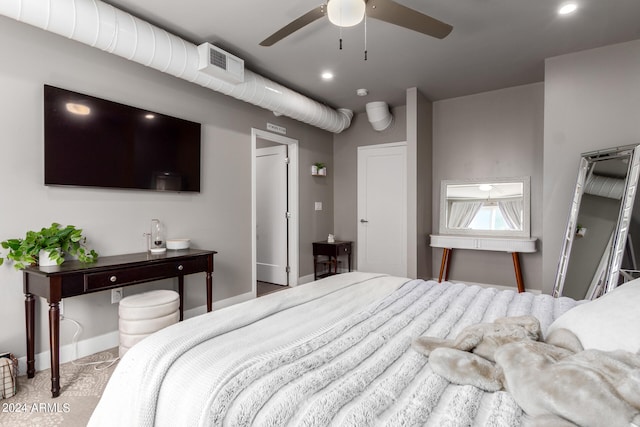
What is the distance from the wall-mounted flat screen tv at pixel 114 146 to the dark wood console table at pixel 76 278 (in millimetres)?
654

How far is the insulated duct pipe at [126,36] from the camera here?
83.6 inches

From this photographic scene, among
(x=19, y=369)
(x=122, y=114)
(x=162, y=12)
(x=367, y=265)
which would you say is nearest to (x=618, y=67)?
(x=367, y=265)

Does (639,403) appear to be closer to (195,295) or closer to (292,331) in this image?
(292,331)

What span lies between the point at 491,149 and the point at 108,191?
4.35 metres

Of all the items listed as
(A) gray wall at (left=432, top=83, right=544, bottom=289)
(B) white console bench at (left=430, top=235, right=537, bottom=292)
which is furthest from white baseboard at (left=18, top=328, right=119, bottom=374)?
(A) gray wall at (left=432, top=83, right=544, bottom=289)

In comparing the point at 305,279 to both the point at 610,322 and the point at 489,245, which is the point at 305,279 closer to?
the point at 489,245

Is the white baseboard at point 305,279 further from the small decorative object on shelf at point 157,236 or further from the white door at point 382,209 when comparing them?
the small decorative object on shelf at point 157,236

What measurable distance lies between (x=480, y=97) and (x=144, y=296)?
A: 178 inches

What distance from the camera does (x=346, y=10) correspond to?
5.90ft

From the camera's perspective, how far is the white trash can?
241 cm

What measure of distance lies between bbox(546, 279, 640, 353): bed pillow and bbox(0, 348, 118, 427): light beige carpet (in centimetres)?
231

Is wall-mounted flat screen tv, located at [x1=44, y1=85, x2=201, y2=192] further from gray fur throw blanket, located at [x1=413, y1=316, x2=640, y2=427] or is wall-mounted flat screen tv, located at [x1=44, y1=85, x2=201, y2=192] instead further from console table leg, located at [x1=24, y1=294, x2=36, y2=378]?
gray fur throw blanket, located at [x1=413, y1=316, x2=640, y2=427]
